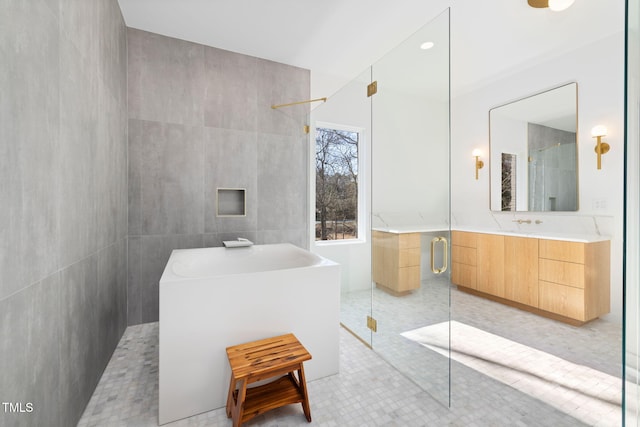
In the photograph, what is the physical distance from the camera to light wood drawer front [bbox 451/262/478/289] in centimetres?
370

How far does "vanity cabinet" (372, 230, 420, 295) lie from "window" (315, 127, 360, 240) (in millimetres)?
417

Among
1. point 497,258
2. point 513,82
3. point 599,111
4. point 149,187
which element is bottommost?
point 497,258

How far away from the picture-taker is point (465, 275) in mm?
3795

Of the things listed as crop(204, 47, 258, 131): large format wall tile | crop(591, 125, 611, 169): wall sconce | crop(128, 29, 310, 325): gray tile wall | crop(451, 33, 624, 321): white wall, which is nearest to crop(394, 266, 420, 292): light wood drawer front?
crop(128, 29, 310, 325): gray tile wall

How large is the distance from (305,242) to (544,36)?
126 inches

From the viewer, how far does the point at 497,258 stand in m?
3.44

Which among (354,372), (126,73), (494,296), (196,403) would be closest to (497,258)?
(494,296)

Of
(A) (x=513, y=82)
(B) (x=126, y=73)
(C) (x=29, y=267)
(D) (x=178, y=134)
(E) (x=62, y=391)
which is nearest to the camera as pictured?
(C) (x=29, y=267)

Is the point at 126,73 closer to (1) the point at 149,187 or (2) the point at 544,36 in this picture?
(1) the point at 149,187

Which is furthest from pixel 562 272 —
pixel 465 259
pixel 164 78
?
pixel 164 78

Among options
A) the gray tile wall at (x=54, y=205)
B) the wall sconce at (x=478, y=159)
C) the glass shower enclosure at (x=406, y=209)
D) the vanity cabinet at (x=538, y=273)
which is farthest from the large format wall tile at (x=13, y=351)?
the wall sconce at (x=478, y=159)

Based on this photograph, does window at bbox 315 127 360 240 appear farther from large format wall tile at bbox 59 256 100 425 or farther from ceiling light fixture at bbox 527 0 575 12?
→ large format wall tile at bbox 59 256 100 425

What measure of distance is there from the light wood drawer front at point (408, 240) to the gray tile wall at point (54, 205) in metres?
1.90

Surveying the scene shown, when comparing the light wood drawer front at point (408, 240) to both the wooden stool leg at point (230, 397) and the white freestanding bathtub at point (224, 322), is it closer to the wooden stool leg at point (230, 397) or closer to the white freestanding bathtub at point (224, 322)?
the white freestanding bathtub at point (224, 322)
